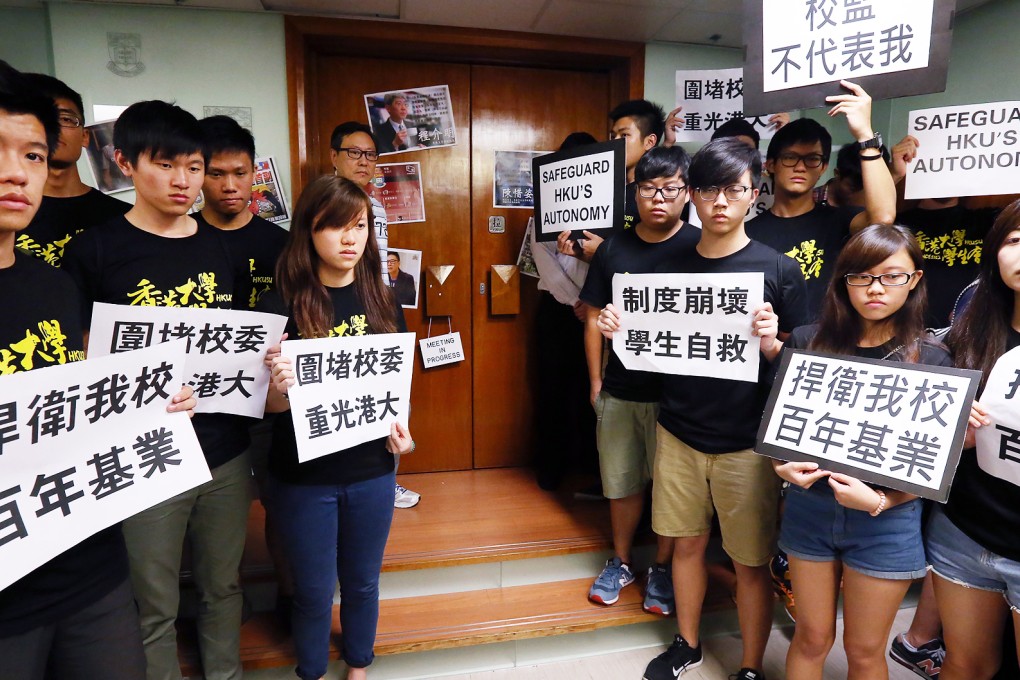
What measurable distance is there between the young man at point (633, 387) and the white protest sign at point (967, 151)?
0.77 metres

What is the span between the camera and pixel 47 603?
957mm

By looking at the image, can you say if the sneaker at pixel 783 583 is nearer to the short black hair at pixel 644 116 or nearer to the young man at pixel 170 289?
the short black hair at pixel 644 116

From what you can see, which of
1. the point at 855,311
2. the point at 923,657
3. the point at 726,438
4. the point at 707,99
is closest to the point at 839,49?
the point at 855,311

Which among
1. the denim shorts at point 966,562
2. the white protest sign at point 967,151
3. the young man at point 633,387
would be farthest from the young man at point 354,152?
the white protest sign at point 967,151

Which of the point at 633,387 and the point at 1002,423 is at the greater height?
the point at 1002,423


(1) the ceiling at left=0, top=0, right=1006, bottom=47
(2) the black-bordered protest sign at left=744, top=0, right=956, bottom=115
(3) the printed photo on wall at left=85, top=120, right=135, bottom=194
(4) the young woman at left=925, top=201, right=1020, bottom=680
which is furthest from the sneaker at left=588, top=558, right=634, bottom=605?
(3) the printed photo on wall at left=85, top=120, right=135, bottom=194

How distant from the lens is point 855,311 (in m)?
1.33

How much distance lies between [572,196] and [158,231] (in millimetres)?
1318

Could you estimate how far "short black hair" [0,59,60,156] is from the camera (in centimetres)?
90

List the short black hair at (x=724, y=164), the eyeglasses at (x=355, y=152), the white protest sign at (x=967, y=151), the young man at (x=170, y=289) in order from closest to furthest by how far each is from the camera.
→ 1. the young man at (x=170, y=289)
2. the short black hair at (x=724, y=164)
3. the white protest sign at (x=967, y=151)
4. the eyeglasses at (x=355, y=152)

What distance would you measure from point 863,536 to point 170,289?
1784mm

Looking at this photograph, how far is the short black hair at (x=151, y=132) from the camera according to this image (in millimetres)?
1344

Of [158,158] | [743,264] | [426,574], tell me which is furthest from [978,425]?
[158,158]

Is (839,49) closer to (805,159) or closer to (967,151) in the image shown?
(805,159)
